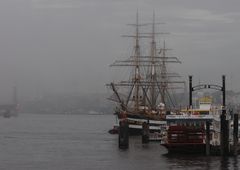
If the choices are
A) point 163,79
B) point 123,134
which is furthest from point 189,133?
point 163,79

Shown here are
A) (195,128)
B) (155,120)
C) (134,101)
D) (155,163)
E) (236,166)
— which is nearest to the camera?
(236,166)

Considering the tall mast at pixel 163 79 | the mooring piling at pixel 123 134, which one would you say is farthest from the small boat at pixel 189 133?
the tall mast at pixel 163 79

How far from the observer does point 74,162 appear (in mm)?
72125

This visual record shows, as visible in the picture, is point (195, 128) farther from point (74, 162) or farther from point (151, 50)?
point (151, 50)

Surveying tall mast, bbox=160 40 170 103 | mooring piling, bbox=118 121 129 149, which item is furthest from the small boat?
tall mast, bbox=160 40 170 103

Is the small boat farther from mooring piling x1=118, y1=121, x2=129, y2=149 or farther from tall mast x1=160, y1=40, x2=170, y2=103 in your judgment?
tall mast x1=160, y1=40, x2=170, y2=103

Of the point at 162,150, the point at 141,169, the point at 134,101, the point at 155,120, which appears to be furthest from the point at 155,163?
the point at 134,101

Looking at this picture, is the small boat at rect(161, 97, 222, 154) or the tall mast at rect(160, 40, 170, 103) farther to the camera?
the tall mast at rect(160, 40, 170, 103)

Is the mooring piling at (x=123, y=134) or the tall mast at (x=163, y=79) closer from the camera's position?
the mooring piling at (x=123, y=134)

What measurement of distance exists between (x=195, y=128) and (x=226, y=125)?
5600mm

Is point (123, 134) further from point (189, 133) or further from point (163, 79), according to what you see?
point (163, 79)

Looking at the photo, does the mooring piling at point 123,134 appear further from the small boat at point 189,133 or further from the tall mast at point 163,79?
the tall mast at point 163,79

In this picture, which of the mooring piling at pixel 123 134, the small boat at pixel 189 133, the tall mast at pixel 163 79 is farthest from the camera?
the tall mast at pixel 163 79

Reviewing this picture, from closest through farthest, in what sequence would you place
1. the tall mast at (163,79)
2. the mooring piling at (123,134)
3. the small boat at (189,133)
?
the small boat at (189,133)
the mooring piling at (123,134)
the tall mast at (163,79)
